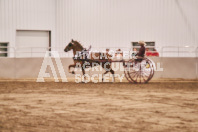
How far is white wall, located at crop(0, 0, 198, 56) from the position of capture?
20.3m

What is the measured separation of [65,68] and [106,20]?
362 centimetres

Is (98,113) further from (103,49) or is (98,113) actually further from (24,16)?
(24,16)

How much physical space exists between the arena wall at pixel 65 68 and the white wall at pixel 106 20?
6.00ft

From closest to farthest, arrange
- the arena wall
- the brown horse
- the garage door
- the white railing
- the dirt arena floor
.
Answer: the dirt arena floor
the brown horse
the arena wall
the white railing
the garage door

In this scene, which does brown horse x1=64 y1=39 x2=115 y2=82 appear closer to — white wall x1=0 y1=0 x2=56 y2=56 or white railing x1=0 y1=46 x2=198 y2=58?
white railing x1=0 y1=46 x2=198 y2=58

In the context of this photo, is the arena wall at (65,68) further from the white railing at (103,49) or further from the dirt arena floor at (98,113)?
the dirt arena floor at (98,113)

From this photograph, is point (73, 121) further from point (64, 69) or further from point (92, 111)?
point (64, 69)

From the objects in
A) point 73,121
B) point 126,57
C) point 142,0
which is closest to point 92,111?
point 73,121

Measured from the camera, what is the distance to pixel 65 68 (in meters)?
19.0

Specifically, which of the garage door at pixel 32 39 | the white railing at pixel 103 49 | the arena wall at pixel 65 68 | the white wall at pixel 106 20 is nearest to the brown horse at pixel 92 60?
the arena wall at pixel 65 68

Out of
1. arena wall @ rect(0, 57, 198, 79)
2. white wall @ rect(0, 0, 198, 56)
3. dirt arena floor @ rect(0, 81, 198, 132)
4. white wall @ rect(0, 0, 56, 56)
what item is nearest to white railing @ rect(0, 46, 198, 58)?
arena wall @ rect(0, 57, 198, 79)

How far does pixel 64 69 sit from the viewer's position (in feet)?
62.2

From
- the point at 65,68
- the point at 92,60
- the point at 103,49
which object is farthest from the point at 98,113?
the point at 103,49

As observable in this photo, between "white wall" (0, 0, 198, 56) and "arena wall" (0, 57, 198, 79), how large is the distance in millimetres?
1829
